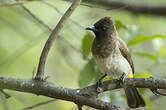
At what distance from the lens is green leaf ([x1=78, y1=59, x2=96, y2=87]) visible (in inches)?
149

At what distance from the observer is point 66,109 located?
493 cm

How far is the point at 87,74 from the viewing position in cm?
387

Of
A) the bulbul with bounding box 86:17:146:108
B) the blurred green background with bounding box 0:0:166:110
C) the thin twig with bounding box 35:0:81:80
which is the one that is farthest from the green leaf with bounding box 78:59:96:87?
the thin twig with bounding box 35:0:81:80

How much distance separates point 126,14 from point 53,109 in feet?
8.09

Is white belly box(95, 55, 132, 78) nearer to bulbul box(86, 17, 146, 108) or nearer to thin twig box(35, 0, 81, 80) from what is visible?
bulbul box(86, 17, 146, 108)

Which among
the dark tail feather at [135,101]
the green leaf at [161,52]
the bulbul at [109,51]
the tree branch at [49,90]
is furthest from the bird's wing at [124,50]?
the tree branch at [49,90]

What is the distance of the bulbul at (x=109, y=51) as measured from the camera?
387cm

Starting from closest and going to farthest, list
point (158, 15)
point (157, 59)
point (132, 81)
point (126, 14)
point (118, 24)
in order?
point (132, 81)
point (118, 24)
point (157, 59)
point (158, 15)
point (126, 14)

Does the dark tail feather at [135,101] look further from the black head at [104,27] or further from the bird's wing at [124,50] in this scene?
the black head at [104,27]

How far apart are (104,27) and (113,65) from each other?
19.2 inches

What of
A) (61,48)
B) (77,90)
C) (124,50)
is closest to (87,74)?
Answer: (124,50)

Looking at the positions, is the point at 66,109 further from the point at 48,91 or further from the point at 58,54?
the point at 48,91

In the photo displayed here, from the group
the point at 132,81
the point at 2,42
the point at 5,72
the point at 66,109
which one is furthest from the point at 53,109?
the point at 132,81

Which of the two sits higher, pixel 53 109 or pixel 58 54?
pixel 58 54
